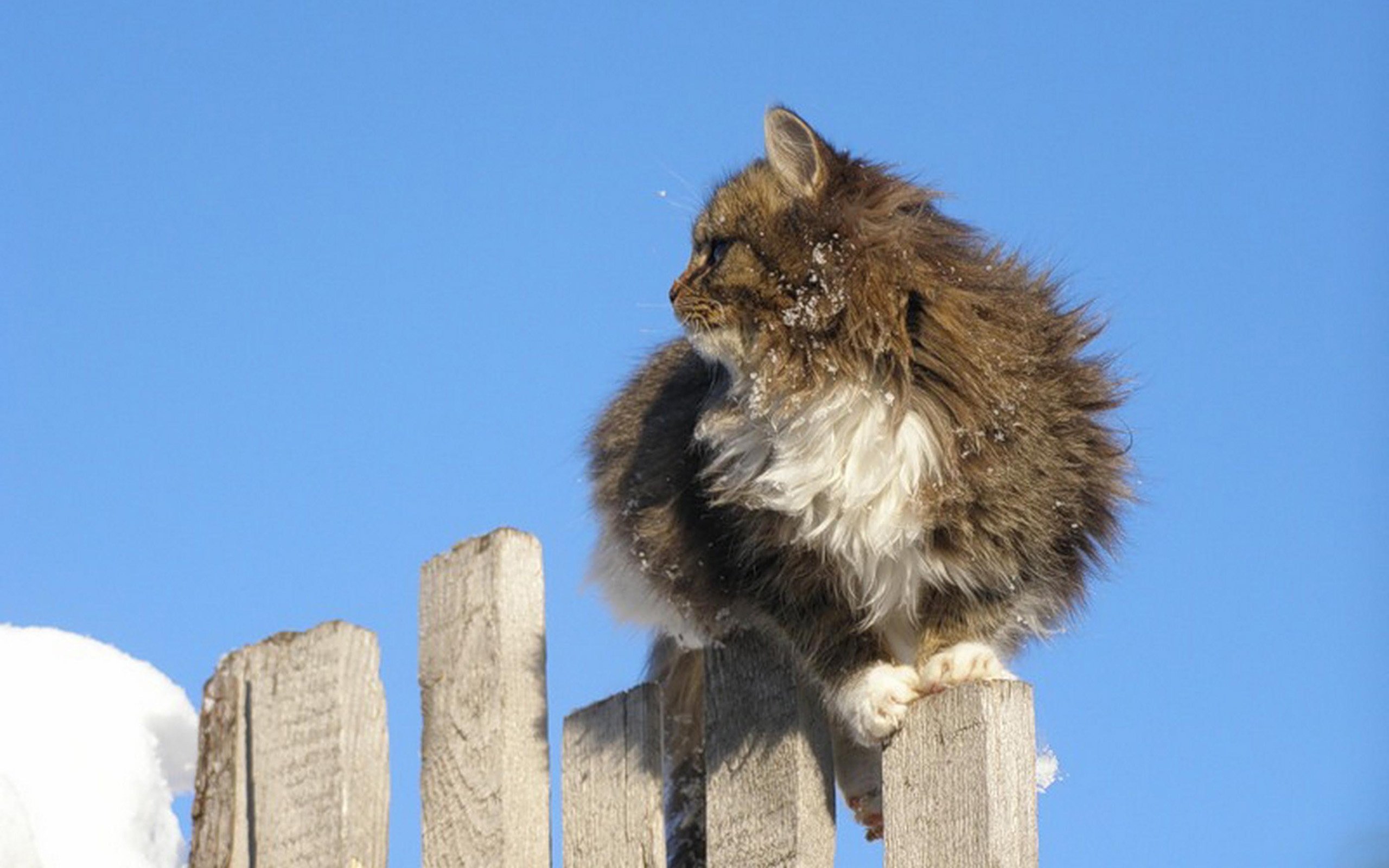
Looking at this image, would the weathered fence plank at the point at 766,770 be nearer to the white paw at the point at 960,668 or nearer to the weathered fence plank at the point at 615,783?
the weathered fence plank at the point at 615,783

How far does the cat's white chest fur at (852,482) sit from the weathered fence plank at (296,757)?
761 millimetres

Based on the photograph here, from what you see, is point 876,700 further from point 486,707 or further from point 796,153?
point 796,153

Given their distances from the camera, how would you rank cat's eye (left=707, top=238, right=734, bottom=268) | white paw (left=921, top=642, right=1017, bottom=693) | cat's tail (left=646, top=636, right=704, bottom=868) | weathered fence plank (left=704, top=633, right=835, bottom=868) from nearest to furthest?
weathered fence plank (left=704, top=633, right=835, bottom=868)
white paw (left=921, top=642, right=1017, bottom=693)
cat's tail (left=646, top=636, right=704, bottom=868)
cat's eye (left=707, top=238, right=734, bottom=268)

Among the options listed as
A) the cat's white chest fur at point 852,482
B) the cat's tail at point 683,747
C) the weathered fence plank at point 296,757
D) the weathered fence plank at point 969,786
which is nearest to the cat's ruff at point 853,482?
the cat's white chest fur at point 852,482

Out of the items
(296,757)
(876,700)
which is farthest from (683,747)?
(296,757)

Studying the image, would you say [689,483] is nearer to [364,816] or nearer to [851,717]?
[851,717]

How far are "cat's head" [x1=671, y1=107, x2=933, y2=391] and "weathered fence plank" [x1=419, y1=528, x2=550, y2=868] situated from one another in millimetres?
640

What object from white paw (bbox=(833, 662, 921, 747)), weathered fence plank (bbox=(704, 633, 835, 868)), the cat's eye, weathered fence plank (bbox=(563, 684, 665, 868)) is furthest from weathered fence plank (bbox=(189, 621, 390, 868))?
the cat's eye

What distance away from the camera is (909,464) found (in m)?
3.03

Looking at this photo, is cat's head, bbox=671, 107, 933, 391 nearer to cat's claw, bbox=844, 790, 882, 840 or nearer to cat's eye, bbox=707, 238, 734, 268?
cat's eye, bbox=707, 238, 734, 268

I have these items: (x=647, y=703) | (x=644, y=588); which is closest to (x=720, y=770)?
(x=647, y=703)

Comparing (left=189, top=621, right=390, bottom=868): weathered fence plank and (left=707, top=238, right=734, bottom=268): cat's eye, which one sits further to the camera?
(left=707, top=238, right=734, bottom=268): cat's eye

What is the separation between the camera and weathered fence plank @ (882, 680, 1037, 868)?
2.41 metres

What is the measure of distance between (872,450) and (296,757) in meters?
1.11
